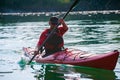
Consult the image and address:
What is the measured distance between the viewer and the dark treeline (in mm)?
97562

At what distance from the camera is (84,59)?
1343 cm

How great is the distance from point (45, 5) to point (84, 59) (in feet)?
300

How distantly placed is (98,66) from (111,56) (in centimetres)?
83

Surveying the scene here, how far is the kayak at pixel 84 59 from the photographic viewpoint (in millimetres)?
12633

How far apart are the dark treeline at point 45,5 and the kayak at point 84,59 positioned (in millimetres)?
81305

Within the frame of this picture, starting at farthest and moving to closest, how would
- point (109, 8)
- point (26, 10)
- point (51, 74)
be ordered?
point (26, 10) < point (109, 8) < point (51, 74)

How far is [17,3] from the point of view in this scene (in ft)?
339

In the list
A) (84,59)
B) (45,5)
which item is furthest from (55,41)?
(45,5)

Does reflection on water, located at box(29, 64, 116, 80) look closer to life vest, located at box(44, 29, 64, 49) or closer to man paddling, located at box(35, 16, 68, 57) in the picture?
man paddling, located at box(35, 16, 68, 57)

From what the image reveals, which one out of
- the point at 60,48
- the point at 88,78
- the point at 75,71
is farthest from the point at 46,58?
the point at 88,78

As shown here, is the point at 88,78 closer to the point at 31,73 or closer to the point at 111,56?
the point at 111,56

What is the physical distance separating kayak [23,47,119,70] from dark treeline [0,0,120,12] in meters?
81.3

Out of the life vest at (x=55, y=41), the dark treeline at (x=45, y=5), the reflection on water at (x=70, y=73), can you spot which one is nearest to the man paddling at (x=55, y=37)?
the life vest at (x=55, y=41)

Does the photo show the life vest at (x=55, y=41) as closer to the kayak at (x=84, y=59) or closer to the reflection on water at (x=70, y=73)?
the kayak at (x=84, y=59)
